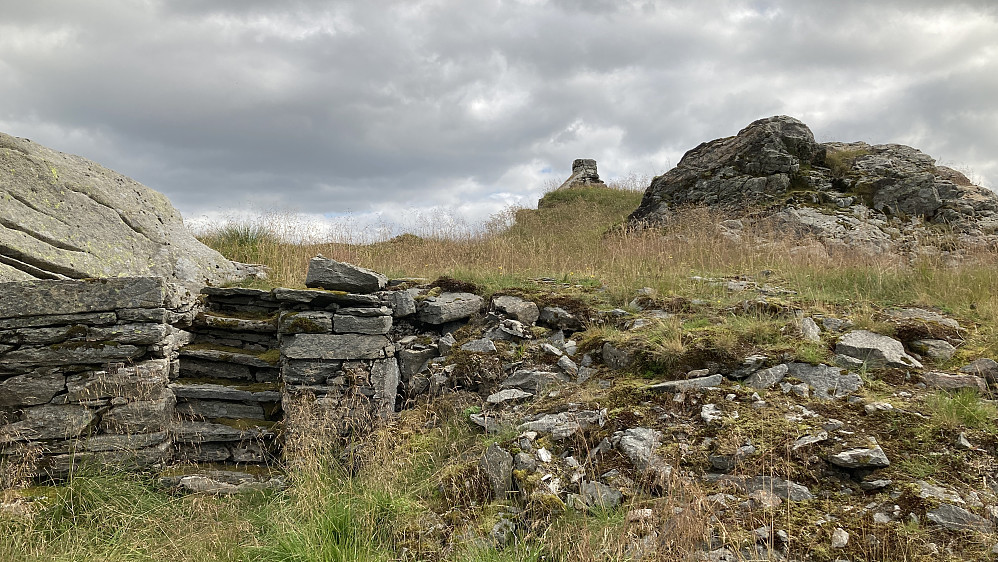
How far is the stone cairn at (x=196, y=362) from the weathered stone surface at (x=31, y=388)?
0.01 meters

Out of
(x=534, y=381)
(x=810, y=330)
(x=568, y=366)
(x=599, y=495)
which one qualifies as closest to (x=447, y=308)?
(x=534, y=381)

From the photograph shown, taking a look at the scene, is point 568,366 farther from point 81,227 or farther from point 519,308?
point 81,227

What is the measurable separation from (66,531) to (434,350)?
4.02 metres

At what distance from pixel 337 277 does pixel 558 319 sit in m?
3.01

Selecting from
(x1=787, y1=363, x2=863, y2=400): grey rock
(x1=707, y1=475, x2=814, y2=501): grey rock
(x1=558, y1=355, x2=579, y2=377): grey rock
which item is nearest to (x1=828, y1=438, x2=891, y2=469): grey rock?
(x1=707, y1=475, x2=814, y2=501): grey rock

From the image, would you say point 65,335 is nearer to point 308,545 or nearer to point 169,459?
point 169,459

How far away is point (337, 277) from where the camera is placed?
6883 mm

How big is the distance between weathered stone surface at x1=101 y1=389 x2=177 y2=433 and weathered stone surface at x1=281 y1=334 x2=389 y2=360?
1.42 meters

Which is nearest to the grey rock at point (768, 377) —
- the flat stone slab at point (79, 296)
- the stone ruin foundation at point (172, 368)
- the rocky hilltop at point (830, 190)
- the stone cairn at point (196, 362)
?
the stone cairn at point (196, 362)

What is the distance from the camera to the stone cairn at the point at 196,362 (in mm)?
5512

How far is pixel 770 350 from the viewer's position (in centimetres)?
517

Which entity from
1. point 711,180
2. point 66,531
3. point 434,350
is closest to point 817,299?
point 434,350

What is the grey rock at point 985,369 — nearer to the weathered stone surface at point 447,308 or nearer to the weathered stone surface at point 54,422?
the weathered stone surface at point 447,308

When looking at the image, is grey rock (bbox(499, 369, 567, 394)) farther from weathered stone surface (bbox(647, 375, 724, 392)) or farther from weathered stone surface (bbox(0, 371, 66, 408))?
weathered stone surface (bbox(0, 371, 66, 408))
